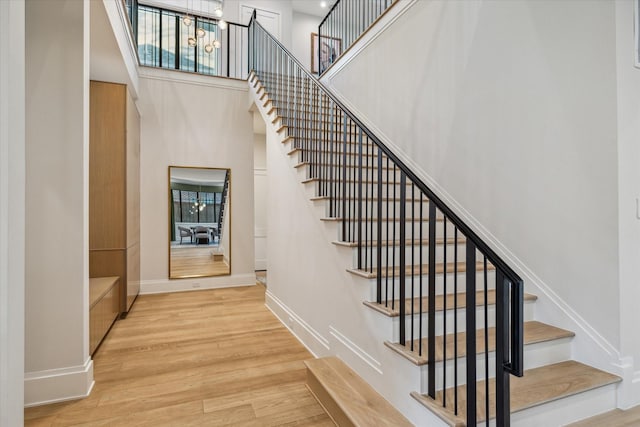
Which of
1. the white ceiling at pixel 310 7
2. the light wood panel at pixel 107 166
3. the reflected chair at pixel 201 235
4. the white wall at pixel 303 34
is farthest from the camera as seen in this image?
the white wall at pixel 303 34

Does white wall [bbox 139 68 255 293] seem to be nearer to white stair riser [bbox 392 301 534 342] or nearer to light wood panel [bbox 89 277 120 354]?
light wood panel [bbox 89 277 120 354]

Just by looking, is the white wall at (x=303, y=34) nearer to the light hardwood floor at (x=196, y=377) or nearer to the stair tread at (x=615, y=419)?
the light hardwood floor at (x=196, y=377)

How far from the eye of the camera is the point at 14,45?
1320mm

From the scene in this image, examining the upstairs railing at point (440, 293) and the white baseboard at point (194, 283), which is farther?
the white baseboard at point (194, 283)

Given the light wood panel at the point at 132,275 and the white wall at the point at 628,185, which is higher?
the white wall at the point at 628,185

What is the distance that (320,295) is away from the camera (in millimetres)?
2822

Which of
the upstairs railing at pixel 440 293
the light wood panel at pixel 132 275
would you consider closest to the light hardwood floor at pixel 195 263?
the light wood panel at pixel 132 275

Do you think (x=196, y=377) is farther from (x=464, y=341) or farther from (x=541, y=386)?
(x=541, y=386)

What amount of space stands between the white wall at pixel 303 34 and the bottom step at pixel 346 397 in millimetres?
7184

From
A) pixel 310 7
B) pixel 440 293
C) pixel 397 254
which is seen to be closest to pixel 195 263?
pixel 397 254

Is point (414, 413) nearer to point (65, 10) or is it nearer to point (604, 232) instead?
point (604, 232)

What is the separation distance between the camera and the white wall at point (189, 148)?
5184mm

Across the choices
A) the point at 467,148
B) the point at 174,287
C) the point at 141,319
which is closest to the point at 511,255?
the point at 467,148

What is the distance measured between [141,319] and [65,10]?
3073 millimetres
